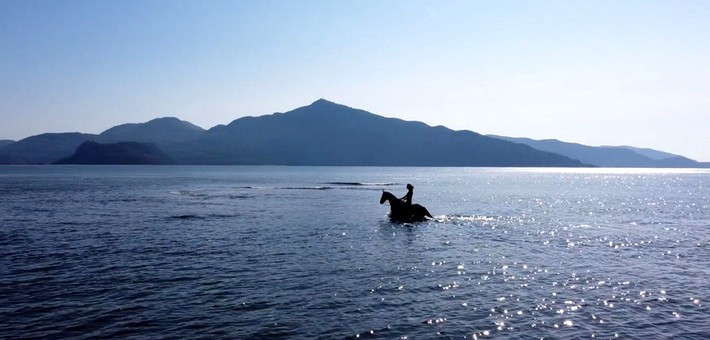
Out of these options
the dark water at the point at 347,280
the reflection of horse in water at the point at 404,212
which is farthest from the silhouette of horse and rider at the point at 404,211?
the dark water at the point at 347,280

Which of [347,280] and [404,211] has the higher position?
[404,211]

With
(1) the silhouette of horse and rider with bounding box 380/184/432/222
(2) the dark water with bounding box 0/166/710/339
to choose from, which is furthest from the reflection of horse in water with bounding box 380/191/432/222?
(2) the dark water with bounding box 0/166/710/339

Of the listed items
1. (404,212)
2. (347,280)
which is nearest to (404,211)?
(404,212)

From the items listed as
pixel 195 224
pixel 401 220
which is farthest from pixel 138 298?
pixel 401 220

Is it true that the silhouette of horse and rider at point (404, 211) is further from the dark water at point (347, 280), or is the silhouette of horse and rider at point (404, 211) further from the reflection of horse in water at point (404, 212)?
the dark water at point (347, 280)

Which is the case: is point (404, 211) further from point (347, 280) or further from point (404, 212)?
point (347, 280)

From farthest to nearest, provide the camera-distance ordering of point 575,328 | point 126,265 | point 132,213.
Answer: point 132,213
point 126,265
point 575,328

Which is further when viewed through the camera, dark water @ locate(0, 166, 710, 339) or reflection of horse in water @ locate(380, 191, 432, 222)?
reflection of horse in water @ locate(380, 191, 432, 222)

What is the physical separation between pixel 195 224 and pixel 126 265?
22.2 m

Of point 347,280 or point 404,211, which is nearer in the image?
point 347,280

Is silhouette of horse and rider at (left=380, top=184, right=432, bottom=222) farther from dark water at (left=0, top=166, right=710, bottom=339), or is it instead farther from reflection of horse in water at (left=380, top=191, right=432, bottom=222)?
dark water at (left=0, top=166, right=710, bottom=339)

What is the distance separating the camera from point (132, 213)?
63375 mm

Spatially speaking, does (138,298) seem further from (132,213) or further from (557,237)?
(132,213)

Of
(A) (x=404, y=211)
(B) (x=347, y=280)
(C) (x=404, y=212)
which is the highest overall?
(A) (x=404, y=211)
